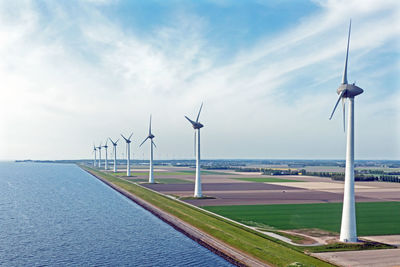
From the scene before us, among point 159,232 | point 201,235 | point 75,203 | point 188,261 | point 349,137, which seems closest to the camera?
point 188,261

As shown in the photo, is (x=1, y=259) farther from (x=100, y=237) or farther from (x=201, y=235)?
(x=201, y=235)

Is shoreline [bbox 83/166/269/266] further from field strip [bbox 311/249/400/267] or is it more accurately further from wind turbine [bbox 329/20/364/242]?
wind turbine [bbox 329/20/364/242]

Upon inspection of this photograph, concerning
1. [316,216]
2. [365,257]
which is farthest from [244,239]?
[316,216]

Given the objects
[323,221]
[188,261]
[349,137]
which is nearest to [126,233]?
[188,261]

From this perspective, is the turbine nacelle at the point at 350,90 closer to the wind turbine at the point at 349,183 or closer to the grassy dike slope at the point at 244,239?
the wind turbine at the point at 349,183

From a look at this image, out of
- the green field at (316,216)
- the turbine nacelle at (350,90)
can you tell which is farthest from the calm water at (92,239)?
the turbine nacelle at (350,90)

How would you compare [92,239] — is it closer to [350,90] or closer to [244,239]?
[244,239]

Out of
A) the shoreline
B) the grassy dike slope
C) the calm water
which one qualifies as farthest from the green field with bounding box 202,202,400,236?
the calm water

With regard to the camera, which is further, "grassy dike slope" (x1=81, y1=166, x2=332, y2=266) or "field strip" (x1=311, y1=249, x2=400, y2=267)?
"grassy dike slope" (x1=81, y1=166, x2=332, y2=266)
